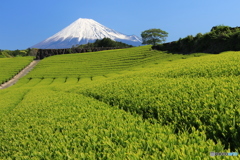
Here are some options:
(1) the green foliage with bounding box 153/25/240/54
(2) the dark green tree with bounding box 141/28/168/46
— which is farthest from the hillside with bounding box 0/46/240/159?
(2) the dark green tree with bounding box 141/28/168/46

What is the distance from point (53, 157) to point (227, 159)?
13.2 ft

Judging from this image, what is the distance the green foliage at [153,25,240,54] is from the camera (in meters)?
31.5

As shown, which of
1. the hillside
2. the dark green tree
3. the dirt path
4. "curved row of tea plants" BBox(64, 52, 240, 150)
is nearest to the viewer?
the hillside

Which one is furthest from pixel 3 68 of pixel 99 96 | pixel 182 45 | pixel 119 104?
pixel 119 104

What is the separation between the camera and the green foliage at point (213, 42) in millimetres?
31547

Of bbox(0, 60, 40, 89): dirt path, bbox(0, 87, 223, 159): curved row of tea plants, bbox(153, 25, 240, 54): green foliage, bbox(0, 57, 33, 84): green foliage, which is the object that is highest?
bbox(153, 25, 240, 54): green foliage

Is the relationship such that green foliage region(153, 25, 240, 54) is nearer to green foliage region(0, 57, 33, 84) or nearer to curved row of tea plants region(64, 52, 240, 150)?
curved row of tea plants region(64, 52, 240, 150)

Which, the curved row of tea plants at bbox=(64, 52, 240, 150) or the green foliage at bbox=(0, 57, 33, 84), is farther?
the green foliage at bbox=(0, 57, 33, 84)

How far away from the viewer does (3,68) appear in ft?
171

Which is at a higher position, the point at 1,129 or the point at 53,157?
the point at 53,157

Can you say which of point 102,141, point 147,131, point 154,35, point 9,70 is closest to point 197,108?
point 147,131

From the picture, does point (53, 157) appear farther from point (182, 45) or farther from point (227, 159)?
point (182, 45)

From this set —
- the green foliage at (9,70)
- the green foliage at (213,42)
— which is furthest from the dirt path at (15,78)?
the green foliage at (213,42)

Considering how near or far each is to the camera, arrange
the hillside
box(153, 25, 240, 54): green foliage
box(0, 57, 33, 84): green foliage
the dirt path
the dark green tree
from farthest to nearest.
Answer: the dark green tree → box(0, 57, 33, 84): green foliage → the dirt path → box(153, 25, 240, 54): green foliage → the hillside
